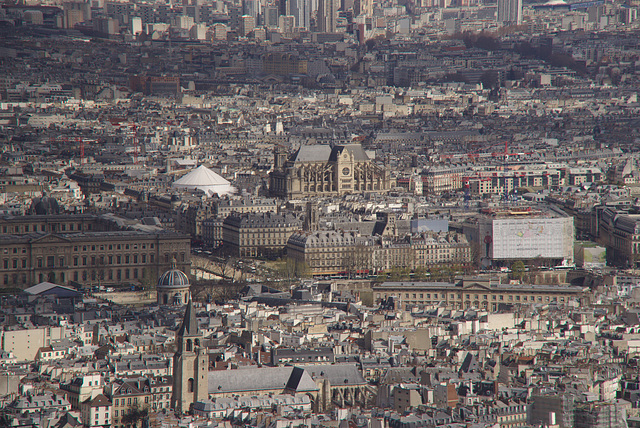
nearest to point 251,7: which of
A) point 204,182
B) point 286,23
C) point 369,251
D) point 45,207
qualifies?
point 286,23

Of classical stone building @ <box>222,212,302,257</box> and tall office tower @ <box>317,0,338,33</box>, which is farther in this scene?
tall office tower @ <box>317,0,338,33</box>

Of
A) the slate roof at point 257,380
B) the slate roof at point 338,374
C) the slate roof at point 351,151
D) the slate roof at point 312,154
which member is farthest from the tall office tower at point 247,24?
the slate roof at point 257,380

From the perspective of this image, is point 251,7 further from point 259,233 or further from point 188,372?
point 188,372

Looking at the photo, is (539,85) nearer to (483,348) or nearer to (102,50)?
(102,50)

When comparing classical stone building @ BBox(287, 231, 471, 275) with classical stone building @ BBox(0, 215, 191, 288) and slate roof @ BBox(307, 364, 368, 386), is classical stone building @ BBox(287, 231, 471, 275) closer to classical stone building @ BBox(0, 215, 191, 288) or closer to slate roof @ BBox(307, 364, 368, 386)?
classical stone building @ BBox(0, 215, 191, 288)

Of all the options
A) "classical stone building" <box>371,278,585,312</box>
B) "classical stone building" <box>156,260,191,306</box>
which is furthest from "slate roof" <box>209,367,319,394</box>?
"classical stone building" <box>371,278,585,312</box>
